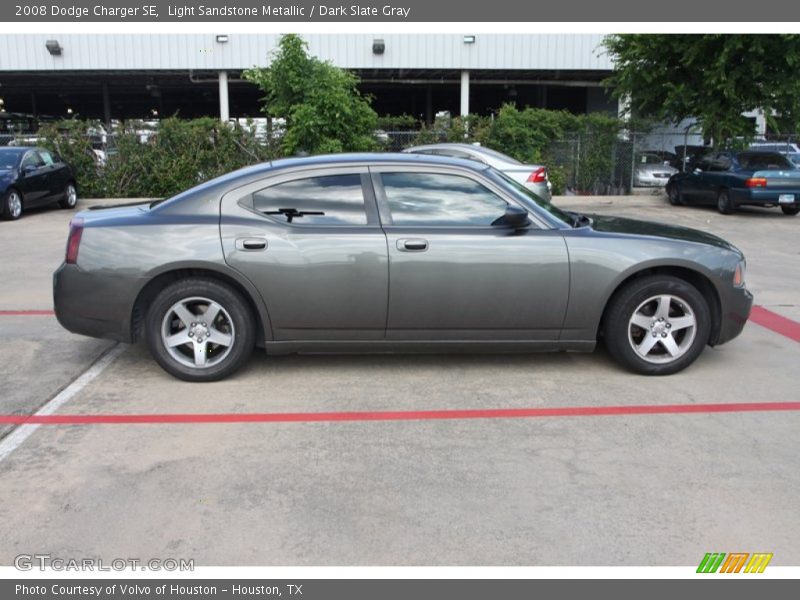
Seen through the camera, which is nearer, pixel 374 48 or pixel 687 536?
pixel 687 536

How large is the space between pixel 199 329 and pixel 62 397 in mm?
1006

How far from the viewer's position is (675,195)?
19.5 m

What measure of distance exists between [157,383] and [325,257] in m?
1.53

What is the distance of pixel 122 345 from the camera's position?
6355mm

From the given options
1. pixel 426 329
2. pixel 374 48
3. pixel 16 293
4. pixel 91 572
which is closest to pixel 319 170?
pixel 426 329

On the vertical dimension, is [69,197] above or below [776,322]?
above

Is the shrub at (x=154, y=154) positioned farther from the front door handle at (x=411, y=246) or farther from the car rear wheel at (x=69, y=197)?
the front door handle at (x=411, y=246)

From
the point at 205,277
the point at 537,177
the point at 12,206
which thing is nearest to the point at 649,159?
the point at 537,177

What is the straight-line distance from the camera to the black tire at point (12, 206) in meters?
15.2

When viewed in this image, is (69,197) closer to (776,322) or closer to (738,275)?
(776,322)

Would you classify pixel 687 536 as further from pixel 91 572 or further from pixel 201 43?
pixel 201 43

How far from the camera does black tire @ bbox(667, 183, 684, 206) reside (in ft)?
63.3

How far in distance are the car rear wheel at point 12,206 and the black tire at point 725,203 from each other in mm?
15387

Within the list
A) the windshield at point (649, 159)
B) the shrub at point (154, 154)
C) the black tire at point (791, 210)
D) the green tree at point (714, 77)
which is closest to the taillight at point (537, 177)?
the green tree at point (714, 77)
